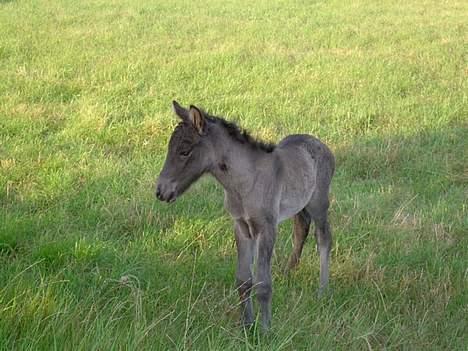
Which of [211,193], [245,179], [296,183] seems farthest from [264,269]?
[211,193]

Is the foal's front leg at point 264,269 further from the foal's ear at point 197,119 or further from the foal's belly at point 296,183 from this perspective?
the foal's ear at point 197,119

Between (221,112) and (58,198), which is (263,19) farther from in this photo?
(58,198)

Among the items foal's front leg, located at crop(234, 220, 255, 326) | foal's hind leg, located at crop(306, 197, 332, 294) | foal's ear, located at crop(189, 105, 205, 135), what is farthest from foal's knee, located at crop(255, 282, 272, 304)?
foal's ear, located at crop(189, 105, 205, 135)

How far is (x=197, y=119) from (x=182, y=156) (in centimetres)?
23

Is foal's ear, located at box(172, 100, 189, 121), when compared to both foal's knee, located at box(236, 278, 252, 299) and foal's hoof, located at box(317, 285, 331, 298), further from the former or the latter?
foal's hoof, located at box(317, 285, 331, 298)

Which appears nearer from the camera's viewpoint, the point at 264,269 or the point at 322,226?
the point at 264,269

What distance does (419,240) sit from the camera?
5449 millimetres

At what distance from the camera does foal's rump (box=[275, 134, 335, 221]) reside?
4.38m

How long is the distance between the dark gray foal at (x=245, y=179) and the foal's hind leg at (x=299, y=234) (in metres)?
0.46

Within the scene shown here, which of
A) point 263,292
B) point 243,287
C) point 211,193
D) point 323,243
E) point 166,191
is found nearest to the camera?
point 166,191

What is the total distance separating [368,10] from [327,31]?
16.1 ft

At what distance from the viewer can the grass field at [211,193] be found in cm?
369

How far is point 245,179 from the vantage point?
404 cm

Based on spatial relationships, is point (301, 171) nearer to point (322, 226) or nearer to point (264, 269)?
point (322, 226)
